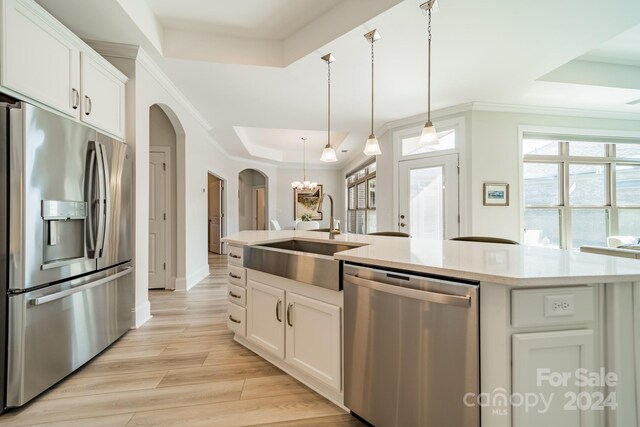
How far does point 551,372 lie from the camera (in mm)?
965

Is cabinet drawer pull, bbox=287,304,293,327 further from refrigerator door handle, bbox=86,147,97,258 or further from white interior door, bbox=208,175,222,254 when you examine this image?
white interior door, bbox=208,175,222,254

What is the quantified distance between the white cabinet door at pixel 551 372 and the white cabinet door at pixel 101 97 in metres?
2.97

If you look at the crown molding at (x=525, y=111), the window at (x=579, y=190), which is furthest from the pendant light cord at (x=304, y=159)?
the window at (x=579, y=190)

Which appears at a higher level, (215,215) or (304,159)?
(304,159)

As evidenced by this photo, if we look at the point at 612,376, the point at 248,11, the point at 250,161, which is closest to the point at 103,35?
the point at 248,11

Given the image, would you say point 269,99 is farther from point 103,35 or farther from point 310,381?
point 310,381

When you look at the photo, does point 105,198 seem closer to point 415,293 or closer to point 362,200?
point 415,293

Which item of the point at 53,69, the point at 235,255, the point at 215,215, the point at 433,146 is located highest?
the point at 433,146

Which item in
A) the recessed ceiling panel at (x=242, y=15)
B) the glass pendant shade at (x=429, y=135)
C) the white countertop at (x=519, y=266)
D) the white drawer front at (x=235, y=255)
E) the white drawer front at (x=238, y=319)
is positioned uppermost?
the recessed ceiling panel at (x=242, y=15)

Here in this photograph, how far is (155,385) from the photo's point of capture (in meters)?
1.70

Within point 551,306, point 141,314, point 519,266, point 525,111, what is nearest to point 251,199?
point 141,314

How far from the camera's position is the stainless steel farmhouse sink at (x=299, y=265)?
1.45m

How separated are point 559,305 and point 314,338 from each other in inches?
45.5

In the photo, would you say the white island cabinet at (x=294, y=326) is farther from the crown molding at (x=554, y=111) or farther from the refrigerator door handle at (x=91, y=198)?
the crown molding at (x=554, y=111)
